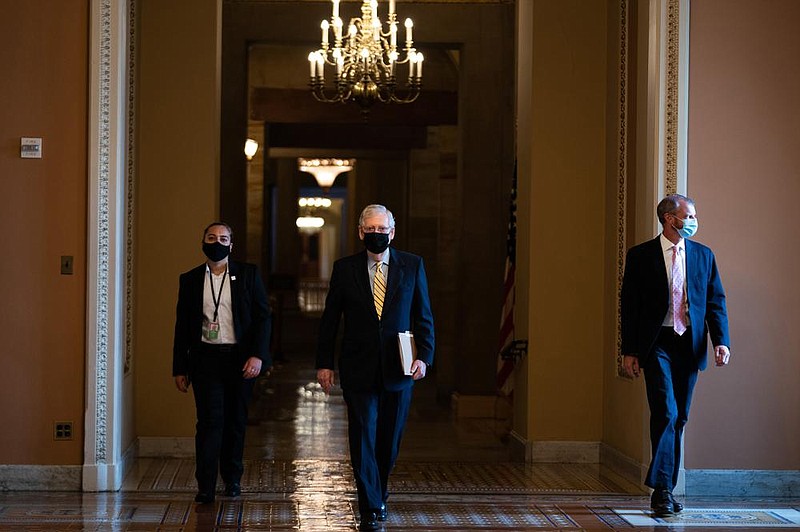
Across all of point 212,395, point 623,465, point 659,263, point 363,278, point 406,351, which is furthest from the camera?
point 623,465

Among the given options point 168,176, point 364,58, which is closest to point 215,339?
point 168,176

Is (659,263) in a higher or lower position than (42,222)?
lower

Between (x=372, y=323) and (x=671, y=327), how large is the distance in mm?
1660

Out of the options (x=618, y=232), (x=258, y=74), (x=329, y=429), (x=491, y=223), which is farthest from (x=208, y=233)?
(x=258, y=74)

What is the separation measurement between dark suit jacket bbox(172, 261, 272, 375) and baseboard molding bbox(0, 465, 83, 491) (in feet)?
3.47

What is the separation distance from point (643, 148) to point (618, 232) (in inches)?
38.8

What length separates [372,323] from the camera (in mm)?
6371

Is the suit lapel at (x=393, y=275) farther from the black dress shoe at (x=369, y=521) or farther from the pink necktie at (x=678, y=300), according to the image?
the pink necktie at (x=678, y=300)

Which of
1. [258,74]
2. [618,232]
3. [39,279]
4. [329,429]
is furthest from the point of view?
[258,74]

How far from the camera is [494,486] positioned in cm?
785

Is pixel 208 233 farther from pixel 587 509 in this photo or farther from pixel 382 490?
pixel 587 509

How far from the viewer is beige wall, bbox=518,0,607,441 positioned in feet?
29.7

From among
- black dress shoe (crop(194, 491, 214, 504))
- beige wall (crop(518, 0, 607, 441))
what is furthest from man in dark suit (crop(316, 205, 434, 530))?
beige wall (crop(518, 0, 607, 441))

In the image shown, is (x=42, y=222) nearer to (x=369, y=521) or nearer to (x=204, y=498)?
(x=204, y=498)
